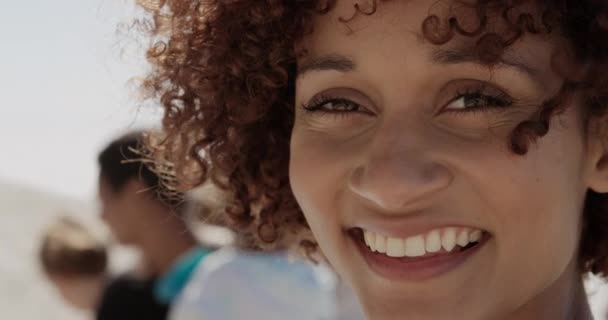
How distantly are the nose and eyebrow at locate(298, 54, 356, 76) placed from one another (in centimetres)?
19

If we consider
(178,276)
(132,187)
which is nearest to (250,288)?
(178,276)

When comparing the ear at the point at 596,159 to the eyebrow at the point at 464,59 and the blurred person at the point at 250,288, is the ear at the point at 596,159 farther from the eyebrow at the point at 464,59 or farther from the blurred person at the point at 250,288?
the blurred person at the point at 250,288

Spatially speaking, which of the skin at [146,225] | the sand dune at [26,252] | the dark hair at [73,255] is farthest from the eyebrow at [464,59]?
the sand dune at [26,252]

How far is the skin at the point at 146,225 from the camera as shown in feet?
15.1

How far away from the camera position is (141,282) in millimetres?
4586

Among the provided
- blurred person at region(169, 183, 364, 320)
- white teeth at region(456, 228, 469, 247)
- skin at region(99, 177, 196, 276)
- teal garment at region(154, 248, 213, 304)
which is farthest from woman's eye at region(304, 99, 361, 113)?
skin at region(99, 177, 196, 276)

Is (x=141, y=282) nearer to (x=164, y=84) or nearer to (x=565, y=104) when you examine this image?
(x=164, y=84)

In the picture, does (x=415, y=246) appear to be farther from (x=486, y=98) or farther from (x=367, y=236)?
(x=486, y=98)

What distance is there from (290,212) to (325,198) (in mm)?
524

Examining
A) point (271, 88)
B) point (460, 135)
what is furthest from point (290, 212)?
point (460, 135)

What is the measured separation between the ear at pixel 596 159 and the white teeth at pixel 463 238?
275mm

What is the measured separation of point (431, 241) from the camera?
196cm

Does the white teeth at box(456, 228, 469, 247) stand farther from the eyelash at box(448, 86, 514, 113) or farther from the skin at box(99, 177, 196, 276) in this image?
the skin at box(99, 177, 196, 276)

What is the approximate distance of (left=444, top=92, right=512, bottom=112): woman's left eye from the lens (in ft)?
6.41
